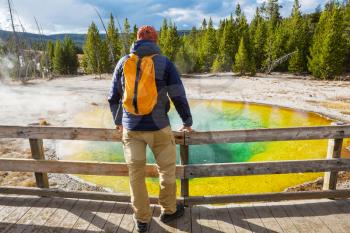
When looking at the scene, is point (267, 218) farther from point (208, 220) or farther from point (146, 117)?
point (146, 117)

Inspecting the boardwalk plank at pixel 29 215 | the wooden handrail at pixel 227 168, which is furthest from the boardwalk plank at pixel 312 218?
the boardwalk plank at pixel 29 215

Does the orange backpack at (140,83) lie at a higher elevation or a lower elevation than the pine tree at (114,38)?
lower

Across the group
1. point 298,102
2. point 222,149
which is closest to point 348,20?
point 298,102

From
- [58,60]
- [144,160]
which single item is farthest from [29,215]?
[58,60]

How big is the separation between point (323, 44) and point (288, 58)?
1022 centimetres

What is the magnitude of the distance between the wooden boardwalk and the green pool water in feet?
19.4

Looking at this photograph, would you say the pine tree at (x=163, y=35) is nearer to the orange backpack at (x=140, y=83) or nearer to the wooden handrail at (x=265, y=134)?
the wooden handrail at (x=265, y=134)

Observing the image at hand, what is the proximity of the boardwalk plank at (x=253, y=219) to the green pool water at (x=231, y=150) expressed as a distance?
6104mm

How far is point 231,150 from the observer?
48.5ft

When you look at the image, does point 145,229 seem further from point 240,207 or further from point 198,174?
point 240,207

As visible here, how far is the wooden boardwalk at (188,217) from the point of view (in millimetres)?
3980

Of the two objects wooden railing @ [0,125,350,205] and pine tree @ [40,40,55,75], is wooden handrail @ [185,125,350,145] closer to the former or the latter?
wooden railing @ [0,125,350,205]

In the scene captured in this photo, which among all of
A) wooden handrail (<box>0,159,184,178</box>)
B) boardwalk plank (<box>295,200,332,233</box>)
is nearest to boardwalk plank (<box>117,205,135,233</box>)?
wooden handrail (<box>0,159,184,178</box>)

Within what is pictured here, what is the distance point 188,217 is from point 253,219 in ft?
3.02
